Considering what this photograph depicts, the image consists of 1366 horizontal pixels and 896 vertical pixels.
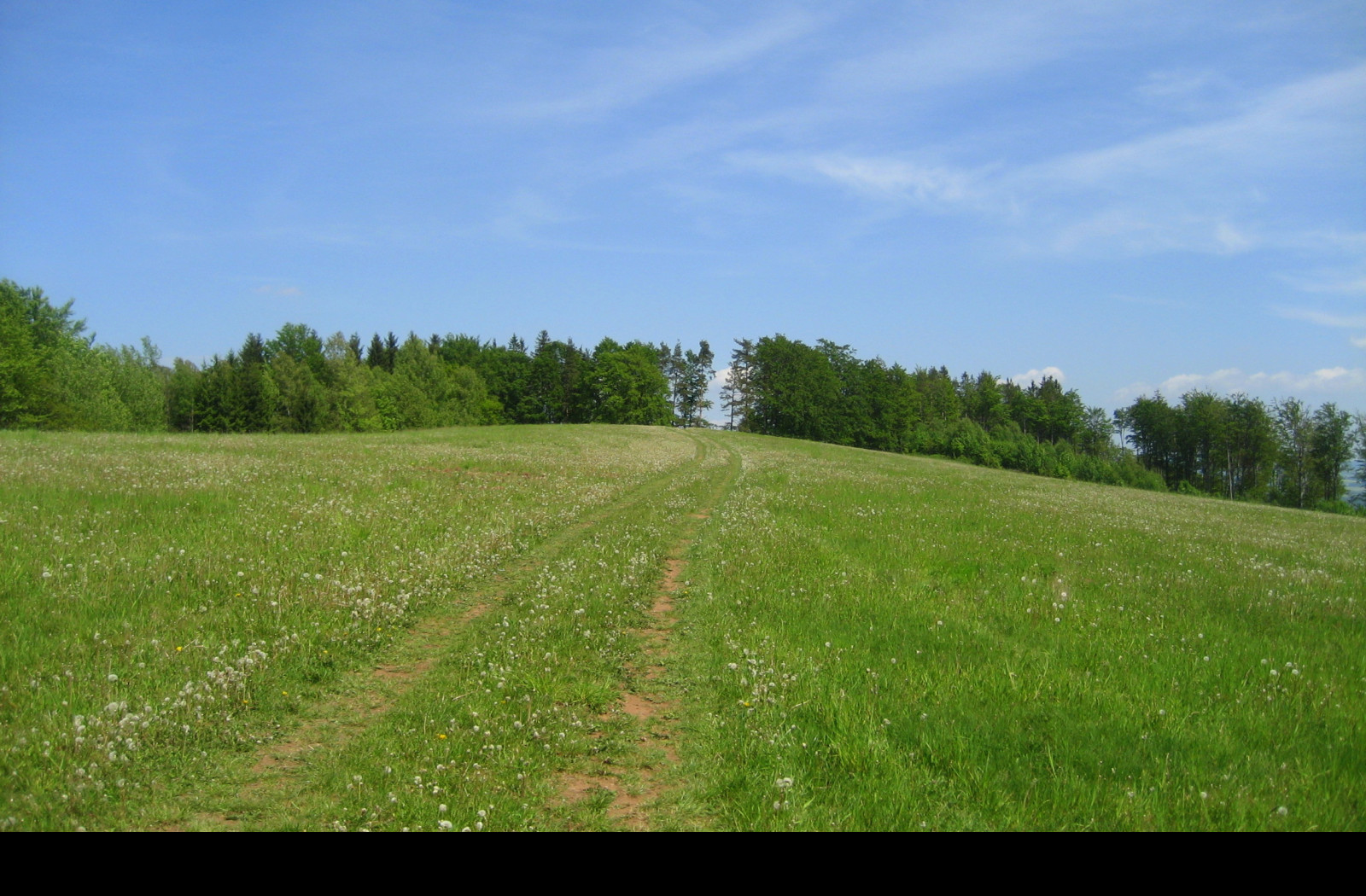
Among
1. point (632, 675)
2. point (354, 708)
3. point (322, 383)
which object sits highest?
point (322, 383)

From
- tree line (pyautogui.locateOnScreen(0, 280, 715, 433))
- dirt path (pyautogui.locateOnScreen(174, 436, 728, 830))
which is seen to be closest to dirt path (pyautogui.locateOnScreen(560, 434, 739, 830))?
dirt path (pyautogui.locateOnScreen(174, 436, 728, 830))

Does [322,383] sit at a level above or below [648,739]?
above

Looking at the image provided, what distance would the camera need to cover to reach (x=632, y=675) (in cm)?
878

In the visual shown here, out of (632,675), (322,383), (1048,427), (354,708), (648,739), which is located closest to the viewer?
(648,739)

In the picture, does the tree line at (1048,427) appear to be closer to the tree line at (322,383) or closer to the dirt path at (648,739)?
the tree line at (322,383)

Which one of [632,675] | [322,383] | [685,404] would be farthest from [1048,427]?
[632,675]

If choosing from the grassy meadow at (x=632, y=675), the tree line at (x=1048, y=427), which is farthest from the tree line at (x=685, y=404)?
the grassy meadow at (x=632, y=675)

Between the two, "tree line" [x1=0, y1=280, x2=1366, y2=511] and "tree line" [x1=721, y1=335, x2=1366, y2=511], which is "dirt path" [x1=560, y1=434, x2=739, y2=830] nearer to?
"tree line" [x1=0, y1=280, x2=1366, y2=511]

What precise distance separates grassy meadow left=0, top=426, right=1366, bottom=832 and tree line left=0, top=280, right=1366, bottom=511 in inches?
2901

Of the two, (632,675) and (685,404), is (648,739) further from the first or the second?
(685,404)

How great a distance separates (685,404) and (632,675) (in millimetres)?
153304

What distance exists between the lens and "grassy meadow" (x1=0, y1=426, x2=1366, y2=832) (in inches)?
231
